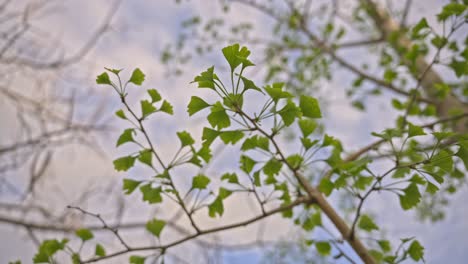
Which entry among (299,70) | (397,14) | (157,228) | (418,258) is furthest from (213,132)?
(397,14)

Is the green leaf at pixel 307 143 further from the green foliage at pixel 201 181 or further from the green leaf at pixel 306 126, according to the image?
the green foliage at pixel 201 181

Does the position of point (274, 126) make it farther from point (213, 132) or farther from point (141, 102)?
point (141, 102)

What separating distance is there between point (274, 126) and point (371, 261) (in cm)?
36

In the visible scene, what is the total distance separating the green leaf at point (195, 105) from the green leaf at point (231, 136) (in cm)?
7

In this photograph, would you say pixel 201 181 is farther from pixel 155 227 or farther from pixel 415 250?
pixel 415 250

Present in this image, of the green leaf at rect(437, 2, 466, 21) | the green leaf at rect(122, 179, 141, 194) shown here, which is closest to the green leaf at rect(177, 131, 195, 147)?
the green leaf at rect(122, 179, 141, 194)

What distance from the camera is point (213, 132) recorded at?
610 millimetres

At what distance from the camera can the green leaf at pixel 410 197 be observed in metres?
0.69

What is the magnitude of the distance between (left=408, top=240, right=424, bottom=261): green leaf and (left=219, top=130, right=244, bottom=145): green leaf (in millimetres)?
465

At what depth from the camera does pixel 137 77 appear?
0.68m

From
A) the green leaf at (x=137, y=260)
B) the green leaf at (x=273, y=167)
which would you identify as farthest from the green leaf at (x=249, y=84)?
the green leaf at (x=137, y=260)

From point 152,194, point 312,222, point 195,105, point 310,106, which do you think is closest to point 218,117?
point 195,105

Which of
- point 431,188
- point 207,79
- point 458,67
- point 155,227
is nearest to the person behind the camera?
point 207,79

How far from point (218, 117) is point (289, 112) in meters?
0.12
